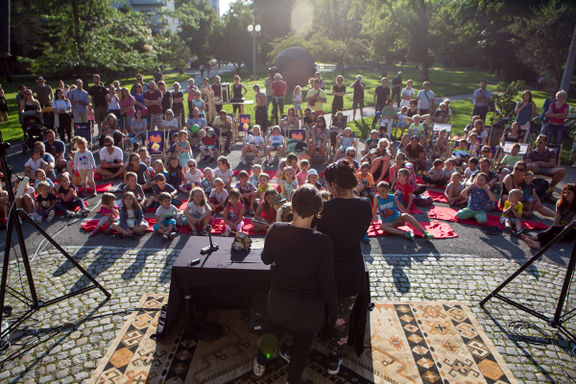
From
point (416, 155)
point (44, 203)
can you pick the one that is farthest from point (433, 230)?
point (44, 203)

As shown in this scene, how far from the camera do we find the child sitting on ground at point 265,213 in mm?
7625

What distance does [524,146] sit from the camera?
420 inches

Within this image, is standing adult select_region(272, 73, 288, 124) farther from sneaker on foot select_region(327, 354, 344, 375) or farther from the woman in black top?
sneaker on foot select_region(327, 354, 344, 375)

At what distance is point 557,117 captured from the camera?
1173 centimetres

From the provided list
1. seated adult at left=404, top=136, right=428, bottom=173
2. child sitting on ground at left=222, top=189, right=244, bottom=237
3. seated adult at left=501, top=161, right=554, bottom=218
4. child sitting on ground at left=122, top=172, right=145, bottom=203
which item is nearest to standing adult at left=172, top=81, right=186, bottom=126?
child sitting on ground at left=122, top=172, right=145, bottom=203

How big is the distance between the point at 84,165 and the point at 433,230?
25.7 feet

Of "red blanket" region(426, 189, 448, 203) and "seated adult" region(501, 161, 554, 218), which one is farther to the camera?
"red blanket" region(426, 189, 448, 203)

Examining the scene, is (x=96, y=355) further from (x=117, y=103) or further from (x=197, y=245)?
(x=117, y=103)

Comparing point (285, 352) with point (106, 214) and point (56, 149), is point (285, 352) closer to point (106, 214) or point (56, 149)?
point (106, 214)

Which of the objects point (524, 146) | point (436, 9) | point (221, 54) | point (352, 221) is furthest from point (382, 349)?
point (436, 9)

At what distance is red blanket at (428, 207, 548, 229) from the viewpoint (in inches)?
312

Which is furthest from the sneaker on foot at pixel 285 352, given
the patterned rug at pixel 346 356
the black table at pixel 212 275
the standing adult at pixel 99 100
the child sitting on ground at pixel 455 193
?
the standing adult at pixel 99 100

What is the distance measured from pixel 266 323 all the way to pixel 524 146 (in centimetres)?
970

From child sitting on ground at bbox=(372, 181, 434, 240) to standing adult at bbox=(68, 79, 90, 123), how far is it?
10876 millimetres
